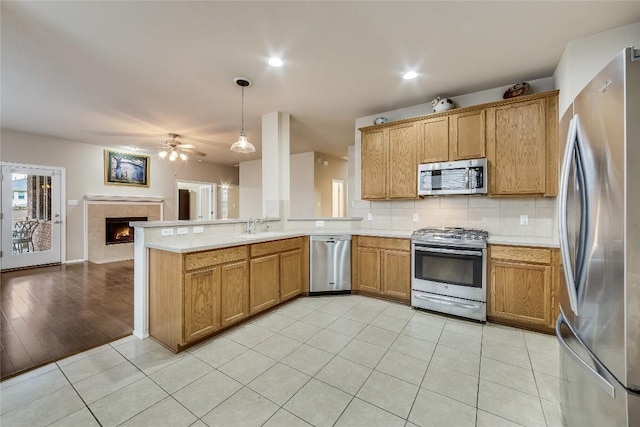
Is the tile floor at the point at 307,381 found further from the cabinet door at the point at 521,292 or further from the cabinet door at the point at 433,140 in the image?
the cabinet door at the point at 433,140

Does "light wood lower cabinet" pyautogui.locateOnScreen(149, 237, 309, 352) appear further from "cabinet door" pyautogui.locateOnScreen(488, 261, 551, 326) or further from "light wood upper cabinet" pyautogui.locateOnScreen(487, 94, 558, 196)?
"light wood upper cabinet" pyautogui.locateOnScreen(487, 94, 558, 196)

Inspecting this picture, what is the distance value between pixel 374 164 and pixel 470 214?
142cm

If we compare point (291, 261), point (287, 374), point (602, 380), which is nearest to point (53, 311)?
point (291, 261)

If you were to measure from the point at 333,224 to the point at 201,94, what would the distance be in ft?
8.25

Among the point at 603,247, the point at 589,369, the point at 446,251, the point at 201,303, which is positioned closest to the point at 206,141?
the point at 201,303

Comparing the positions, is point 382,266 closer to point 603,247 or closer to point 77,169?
point 603,247

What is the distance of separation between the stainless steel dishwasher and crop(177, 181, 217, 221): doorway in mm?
5767

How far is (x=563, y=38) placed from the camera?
2.35 metres

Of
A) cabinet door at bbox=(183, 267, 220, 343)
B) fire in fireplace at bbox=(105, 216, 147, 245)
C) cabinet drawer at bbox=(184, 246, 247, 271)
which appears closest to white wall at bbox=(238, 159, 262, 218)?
fire in fireplace at bbox=(105, 216, 147, 245)

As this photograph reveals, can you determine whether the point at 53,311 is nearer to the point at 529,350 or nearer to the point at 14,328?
the point at 14,328

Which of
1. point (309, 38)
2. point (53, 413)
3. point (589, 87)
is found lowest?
point (53, 413)

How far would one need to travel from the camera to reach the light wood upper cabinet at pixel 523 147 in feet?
9.07

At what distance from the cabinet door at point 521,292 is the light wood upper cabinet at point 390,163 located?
1.33 m

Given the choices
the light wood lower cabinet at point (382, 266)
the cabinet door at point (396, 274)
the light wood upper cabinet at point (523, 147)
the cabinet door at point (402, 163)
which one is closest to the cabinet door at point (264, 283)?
the light wood lower cabinet at point (382, 266)
